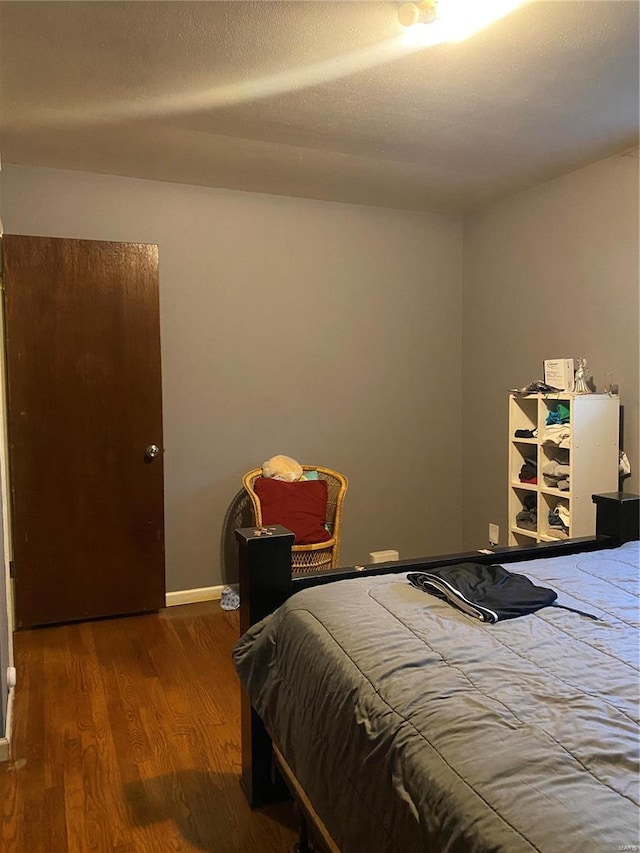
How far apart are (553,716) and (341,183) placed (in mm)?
3153

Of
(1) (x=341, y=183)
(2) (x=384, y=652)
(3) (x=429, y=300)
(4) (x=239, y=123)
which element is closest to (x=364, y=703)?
(2) (x=384, y=652)

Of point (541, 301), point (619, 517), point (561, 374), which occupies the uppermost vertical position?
point (541, 301)

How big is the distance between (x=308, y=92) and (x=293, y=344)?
1.73 metres

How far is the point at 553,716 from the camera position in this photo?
3.81 feet

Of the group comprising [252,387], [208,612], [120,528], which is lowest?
[208,612]

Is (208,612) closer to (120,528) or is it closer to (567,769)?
(120,528)

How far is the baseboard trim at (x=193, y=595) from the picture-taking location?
Answer: 3781 mm

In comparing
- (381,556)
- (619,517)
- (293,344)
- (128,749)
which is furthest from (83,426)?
(619,517)

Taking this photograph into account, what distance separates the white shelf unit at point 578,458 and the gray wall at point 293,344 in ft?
→ 3.75

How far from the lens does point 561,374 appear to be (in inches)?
127

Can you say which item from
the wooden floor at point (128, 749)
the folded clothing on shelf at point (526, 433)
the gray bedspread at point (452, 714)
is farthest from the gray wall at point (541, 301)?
the wooden floor at point (128, 749)

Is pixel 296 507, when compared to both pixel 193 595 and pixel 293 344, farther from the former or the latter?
pixel 293 344

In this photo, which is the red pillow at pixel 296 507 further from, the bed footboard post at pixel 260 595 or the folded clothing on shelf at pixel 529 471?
the bed footboard post at pixel 260 595

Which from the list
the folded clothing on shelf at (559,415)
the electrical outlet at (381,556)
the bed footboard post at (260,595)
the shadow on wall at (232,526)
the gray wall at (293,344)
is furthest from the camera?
the electrical outlet at (381,556)
